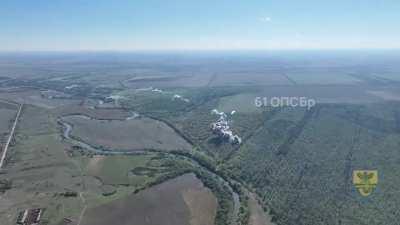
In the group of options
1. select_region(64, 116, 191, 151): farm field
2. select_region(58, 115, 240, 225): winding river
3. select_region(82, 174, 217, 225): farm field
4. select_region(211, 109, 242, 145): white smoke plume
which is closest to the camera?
select_region(82, 174, 217, 225): farm field

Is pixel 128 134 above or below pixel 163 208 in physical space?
above

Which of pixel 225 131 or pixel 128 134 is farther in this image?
pixel 128 134

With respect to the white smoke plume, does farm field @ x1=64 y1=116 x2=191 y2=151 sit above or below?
below

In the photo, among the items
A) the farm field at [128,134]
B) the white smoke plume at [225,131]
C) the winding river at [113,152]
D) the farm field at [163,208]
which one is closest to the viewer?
the farm field at [163,208]

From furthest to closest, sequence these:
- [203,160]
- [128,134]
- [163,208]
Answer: [128,134] < [203,160] < [163,208]

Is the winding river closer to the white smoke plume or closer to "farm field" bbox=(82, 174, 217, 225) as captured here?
"farm field" bbox=(82, 174, 217, 225)

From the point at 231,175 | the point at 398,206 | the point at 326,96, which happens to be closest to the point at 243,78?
the point at 326,96

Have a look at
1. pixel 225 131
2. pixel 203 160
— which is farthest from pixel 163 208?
pixel 225 131

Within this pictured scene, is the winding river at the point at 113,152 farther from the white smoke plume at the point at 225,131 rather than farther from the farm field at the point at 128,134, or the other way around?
the white smoke plume at the point at 225,131

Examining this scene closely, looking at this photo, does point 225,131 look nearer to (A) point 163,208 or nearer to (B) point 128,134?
(B) point 128,134

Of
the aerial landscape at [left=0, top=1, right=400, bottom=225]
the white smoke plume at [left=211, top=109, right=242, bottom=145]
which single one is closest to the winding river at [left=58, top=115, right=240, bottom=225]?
the aerial landscape at [left=0, top=1, right=400, bottom=225]

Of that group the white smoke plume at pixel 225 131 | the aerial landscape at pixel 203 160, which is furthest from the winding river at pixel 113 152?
the white smoke plume at pixel 225 131

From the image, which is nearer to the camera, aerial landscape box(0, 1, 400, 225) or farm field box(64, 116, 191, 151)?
aerial landscape box(0, 1, 400, 225)
